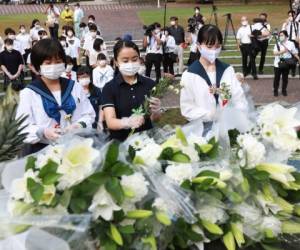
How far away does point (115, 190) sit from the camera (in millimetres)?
2133

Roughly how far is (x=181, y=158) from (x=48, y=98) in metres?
1.82

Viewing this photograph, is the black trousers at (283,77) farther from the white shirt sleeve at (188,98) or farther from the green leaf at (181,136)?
the green leaf at (181,136)

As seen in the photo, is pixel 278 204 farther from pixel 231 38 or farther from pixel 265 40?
pixel 231 38

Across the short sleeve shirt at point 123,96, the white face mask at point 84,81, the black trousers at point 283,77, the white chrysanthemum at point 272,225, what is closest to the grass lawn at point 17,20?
the black trousers at point 283,77

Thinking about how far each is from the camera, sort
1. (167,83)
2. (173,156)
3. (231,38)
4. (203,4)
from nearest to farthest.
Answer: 1. (173,156)
2. (167,83)
3. (231,38)
4. (203,4)

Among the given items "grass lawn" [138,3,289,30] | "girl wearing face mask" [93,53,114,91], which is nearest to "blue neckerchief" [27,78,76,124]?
"girl wearing face mask" [93,53,114,91]

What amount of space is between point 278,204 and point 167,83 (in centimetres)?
96

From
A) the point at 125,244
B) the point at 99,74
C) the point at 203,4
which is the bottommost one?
the point at 203,4

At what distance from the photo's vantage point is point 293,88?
13.9m

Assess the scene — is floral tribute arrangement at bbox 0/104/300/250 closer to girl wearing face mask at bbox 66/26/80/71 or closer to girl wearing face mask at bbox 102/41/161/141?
girl wearing face mask at bbox 102/41/161/141

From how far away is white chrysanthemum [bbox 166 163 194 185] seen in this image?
7.61 feet

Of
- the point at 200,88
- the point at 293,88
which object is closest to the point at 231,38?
the point at 293,88

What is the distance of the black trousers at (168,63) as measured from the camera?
15.9 m

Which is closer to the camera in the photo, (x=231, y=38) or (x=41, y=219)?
(x=41, y=219)
